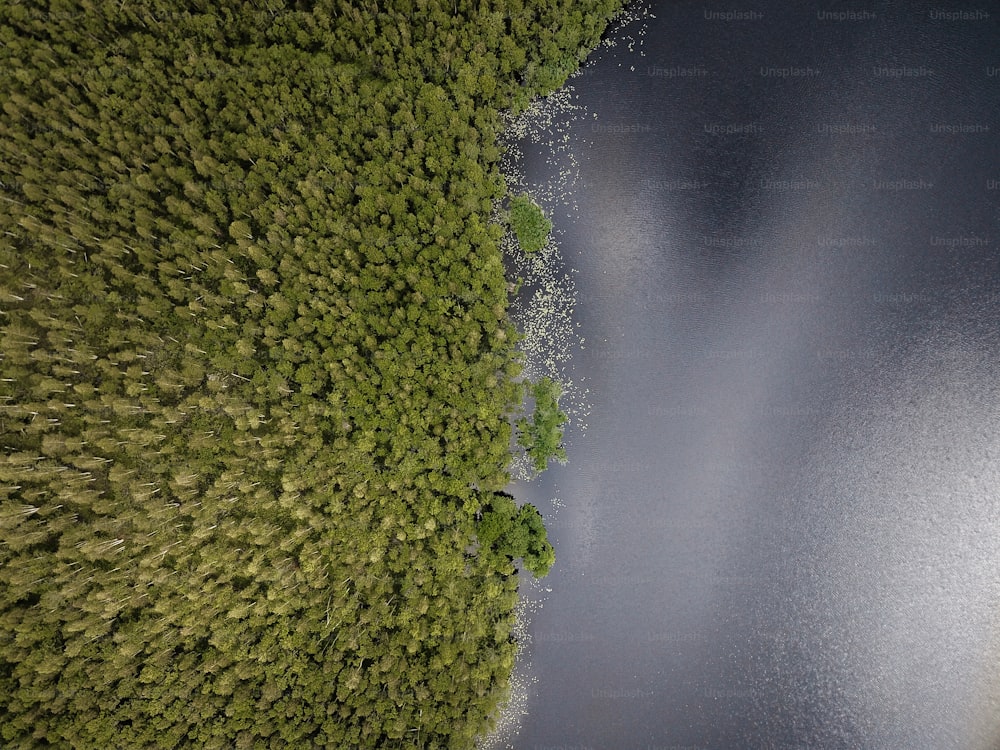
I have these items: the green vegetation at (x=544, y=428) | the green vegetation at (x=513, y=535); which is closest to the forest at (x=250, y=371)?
the green vegetation at (x=513, y=535)

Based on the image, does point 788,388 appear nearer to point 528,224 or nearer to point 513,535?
point 528,224

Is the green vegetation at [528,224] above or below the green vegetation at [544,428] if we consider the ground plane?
above

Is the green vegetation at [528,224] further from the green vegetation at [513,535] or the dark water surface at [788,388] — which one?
the green vegetation at [513,535]

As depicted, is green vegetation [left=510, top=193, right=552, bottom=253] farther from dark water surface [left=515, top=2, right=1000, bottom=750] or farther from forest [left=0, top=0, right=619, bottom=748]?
forest [left=0, top=0, right=619, bottom=748]

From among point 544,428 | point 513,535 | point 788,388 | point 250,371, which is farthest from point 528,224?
point 788,388

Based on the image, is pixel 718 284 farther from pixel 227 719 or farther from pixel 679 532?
pixel 227 719

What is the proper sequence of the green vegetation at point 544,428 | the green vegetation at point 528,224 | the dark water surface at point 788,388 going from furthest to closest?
the dark water surface at point 788,388 < the green vegetation at point 528,224 < the green vegetation at point 544,428
